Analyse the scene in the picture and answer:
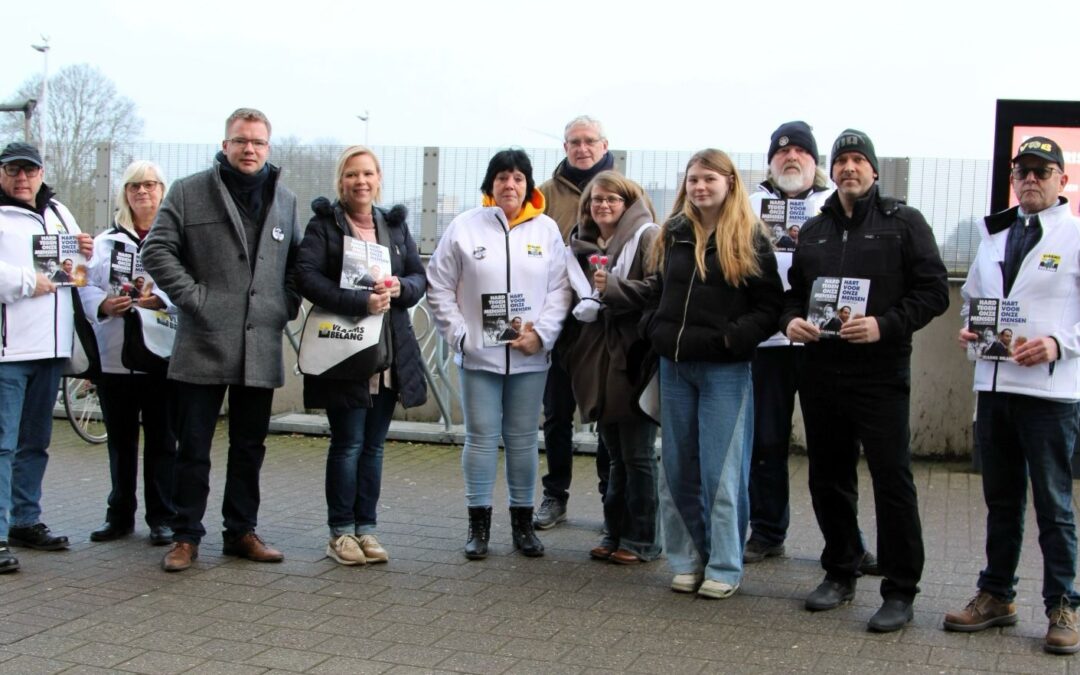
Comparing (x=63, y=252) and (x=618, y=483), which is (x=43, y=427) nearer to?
(x=63, y=252)

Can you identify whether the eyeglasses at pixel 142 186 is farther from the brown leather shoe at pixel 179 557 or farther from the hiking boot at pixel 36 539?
the brown leather shoe at pixel 179 557

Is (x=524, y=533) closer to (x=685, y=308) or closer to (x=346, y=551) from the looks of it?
(x=346, y=551)

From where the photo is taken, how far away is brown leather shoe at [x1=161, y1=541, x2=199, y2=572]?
5773 mm

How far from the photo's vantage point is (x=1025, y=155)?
15.8 ft

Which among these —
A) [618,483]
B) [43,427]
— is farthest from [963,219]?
[43,427]

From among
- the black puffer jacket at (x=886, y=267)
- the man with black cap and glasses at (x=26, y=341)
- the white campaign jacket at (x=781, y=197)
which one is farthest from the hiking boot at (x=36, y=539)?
the black puffer jacket at (x=886, y=267)

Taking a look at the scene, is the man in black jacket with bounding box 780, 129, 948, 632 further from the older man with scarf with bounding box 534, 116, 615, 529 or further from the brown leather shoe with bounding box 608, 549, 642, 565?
the older man with scarf with bounding box 534, 116, 615, 529

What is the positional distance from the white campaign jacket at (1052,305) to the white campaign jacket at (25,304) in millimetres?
4478

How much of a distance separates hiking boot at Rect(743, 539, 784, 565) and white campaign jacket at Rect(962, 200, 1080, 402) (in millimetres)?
1709

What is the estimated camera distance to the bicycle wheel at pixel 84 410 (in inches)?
385

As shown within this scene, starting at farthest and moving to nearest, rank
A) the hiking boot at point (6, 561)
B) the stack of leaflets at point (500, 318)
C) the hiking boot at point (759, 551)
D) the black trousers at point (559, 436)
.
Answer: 1. the black trousers at point (559, 436)
2. the hiking boot at point (759, 551)
3. the stack of leaflets at point (500, 318)
4. the hiking boot at point (6, 561)

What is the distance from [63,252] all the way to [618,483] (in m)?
3.07

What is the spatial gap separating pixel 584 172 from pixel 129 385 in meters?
2.78

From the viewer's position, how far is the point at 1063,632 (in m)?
4.62
